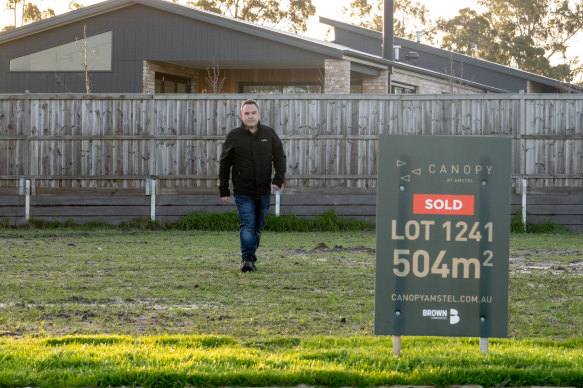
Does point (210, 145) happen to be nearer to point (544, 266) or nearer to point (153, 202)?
point (153, 202)

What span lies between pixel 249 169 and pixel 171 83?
1682cm

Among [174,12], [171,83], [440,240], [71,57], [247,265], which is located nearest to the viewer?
[440,240]

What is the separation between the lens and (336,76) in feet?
74.6

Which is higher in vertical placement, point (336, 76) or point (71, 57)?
point (71, 57)

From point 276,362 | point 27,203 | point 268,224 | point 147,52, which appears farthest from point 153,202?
point 276,362

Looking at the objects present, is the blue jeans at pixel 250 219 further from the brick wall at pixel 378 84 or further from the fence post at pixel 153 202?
the brick wall at pixel 378 84

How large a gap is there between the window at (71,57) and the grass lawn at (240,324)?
13.1 metres

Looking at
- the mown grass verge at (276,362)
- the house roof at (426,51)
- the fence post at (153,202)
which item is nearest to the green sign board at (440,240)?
the mown grass verge at (276,362)

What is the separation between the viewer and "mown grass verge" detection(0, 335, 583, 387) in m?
4.38

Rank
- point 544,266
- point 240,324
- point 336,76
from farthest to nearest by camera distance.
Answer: point 336,76
point 544,266
point 240,324

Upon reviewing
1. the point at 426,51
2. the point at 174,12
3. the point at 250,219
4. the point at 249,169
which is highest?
the point at 426,51

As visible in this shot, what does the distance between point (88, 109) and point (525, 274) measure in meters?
10.5

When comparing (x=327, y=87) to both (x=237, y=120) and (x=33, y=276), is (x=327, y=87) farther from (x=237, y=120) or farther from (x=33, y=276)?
(x=33, y=276)

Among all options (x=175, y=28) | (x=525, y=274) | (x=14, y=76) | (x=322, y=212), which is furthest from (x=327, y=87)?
(x=525, y=274)
